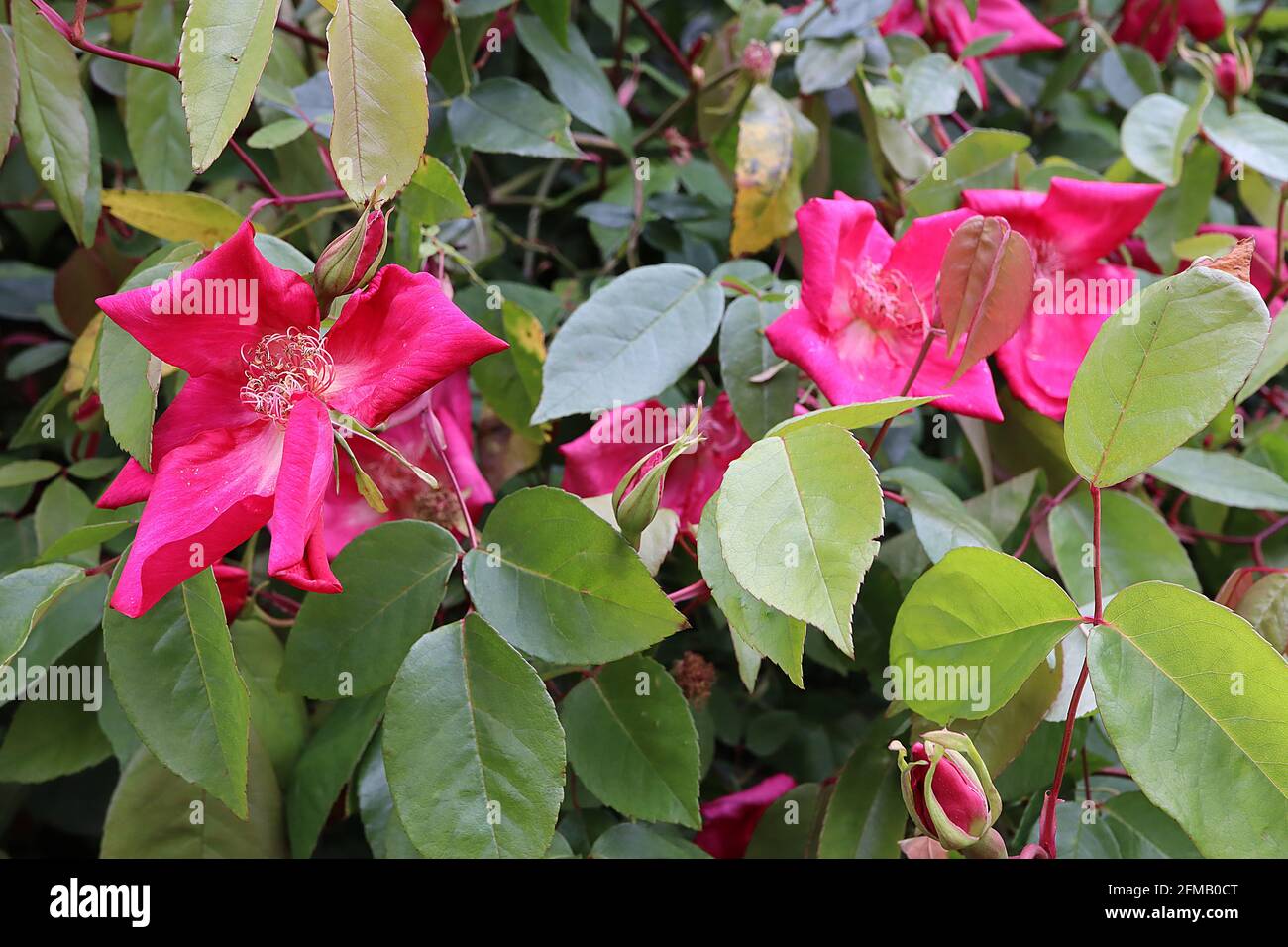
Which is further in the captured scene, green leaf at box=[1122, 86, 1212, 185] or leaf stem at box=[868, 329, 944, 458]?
green leaf at box=[1122, 86, 1212, 185]

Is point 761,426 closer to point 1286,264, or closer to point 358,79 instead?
point 358,79

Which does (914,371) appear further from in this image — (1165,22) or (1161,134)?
(1165,22)

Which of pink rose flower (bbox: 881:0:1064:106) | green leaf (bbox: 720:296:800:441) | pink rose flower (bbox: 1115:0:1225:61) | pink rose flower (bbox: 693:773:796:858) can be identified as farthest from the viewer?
pink rose flower (bbox: 1115:0:1225:61)

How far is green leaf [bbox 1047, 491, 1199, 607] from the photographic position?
0.69m

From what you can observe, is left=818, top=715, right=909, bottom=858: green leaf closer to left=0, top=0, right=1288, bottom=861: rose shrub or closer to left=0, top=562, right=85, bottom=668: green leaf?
left=0, top=0, right=1288, bottom=861: rose shrub

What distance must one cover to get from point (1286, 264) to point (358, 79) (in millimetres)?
772

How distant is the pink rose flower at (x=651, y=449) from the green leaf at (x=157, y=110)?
37cm

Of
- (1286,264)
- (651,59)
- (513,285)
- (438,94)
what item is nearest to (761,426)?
(513,285)

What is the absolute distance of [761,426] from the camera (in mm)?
680

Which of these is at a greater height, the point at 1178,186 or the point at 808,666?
the point at 1178,186

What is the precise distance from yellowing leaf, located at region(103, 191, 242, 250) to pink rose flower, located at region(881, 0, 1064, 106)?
66cm

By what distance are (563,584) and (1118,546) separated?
0.40 meters

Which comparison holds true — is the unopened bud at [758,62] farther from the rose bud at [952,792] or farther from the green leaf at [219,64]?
the rose bud at [952,792]
